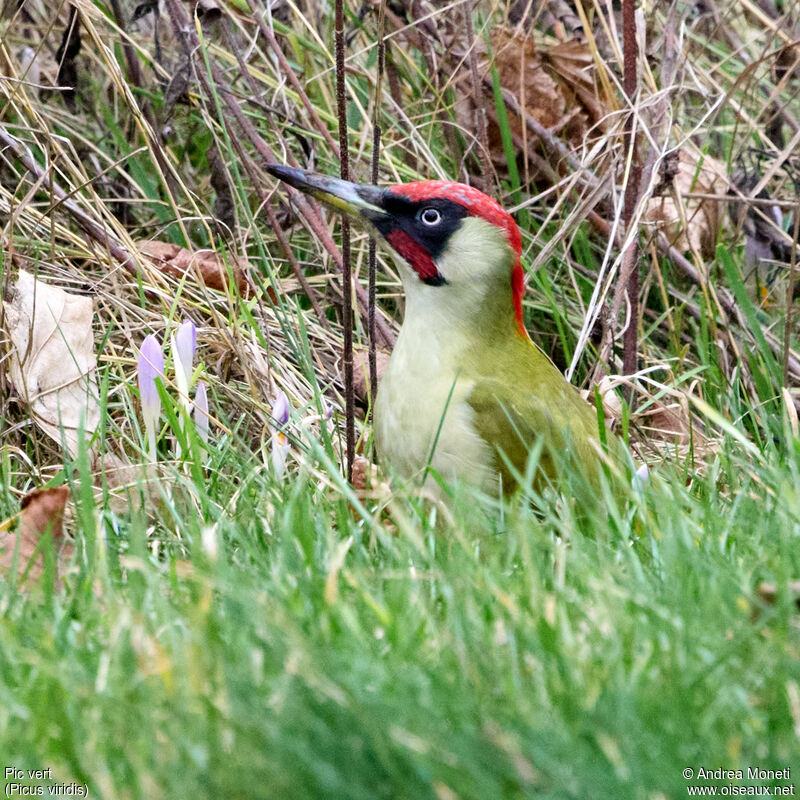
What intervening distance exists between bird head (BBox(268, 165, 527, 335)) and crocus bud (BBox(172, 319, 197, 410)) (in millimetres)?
436

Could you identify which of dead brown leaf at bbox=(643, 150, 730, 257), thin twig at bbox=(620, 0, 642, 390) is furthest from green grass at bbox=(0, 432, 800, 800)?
dead brown leaf at bbox=(643, 150, 730, 257)

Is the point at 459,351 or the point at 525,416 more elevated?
the point at 459,351

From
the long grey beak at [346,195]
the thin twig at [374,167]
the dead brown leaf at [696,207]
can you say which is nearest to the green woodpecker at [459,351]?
the long grey beak at [346,195]

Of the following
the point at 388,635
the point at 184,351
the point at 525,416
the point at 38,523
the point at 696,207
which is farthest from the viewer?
the point at 696,207

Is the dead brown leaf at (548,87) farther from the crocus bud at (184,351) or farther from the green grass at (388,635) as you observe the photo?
the crocus bud at (184,351)

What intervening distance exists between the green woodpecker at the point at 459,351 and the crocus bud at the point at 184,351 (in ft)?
1.45

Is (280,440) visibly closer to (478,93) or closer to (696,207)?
(478,93)

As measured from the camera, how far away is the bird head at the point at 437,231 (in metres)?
2.81

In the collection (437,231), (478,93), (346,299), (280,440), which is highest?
(478,93)

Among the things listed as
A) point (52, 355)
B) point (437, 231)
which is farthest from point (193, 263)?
point (437, 231)

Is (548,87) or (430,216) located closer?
(430,216)

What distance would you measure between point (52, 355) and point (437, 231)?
3.42 feet

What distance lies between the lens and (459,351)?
109 inches

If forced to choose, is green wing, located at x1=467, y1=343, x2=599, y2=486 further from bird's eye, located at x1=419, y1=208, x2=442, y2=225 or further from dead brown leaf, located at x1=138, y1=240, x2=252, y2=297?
dead brown leaf, located at x1=138, y1=240, x2=252, y2=297
